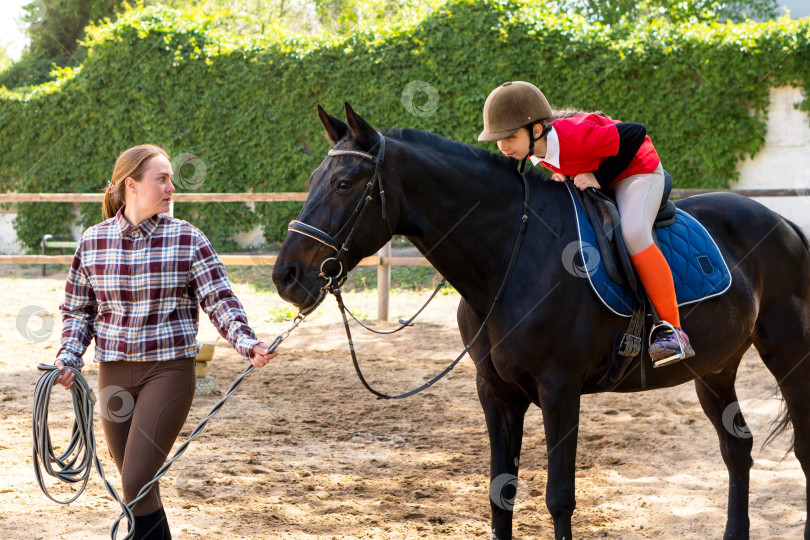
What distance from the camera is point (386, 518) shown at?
340 cm

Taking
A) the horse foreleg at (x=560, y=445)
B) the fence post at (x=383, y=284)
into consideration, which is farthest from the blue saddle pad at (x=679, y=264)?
the fence post at (x=383, y=284)

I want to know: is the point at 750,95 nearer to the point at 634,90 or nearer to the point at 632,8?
the point at 634,90

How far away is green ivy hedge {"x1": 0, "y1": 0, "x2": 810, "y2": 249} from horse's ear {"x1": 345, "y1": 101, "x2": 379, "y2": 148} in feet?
30.1

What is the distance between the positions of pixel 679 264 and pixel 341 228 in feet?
4.97

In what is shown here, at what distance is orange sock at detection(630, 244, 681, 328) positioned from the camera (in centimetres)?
279

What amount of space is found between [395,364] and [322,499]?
3.21 meters

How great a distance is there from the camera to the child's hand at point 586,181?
9.43 feet

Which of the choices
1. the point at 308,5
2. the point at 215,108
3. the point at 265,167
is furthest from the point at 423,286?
the point at 308,5

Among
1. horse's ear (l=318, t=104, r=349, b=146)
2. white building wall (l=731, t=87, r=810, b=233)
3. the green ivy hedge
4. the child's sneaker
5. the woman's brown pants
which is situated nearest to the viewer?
the woman's brown pants

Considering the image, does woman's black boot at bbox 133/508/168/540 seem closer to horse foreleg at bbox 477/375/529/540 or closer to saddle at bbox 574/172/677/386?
horse foreleg at bbox 477/375/529/540

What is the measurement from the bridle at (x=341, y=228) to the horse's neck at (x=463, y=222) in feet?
0.51

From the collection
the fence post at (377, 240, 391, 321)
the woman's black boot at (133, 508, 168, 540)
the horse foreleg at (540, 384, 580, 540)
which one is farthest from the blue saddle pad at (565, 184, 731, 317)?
the fence post at (377, 240, 391, 321)

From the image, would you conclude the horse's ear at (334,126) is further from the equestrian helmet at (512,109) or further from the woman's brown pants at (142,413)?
the woman's brown pants at (142,413)

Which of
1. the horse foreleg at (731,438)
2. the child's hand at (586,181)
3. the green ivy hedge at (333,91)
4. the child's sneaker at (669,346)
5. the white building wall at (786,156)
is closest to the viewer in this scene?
the child's sneaker at (669,346)
